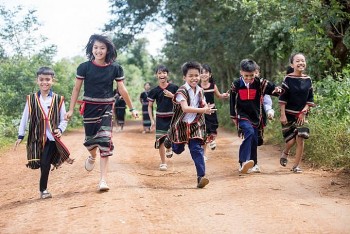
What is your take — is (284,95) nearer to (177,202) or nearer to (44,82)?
(177,202)

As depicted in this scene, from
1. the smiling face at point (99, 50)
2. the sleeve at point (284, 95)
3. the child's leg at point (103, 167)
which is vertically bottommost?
the child's leg at point (103, 167)

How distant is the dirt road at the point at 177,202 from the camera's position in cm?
490

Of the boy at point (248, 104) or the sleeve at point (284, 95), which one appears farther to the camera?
the sleeve at point (284, 95)

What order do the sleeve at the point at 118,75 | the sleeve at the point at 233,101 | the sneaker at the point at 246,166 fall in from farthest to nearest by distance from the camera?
the sleeve at the point at 233,101 → the sneaker at the point at 246,166 → the sleeve at the point at 118,75

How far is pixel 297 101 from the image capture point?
27.0 ft

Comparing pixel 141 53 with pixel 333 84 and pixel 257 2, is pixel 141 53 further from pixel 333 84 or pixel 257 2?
pixel 333 84

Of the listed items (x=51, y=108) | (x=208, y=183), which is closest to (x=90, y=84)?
(x=51, y=108)

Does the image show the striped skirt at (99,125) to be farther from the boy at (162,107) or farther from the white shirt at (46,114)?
the boy at (162,107)

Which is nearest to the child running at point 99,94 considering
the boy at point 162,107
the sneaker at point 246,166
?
the sneaker at point 246,166

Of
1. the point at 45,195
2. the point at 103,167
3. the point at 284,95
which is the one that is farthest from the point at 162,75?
the point at 45,195

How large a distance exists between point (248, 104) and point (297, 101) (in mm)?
789

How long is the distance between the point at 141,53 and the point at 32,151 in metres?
44.2

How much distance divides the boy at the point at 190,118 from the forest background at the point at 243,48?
64.3 inches

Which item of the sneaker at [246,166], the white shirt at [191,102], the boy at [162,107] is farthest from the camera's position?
the boy at [162,107]
